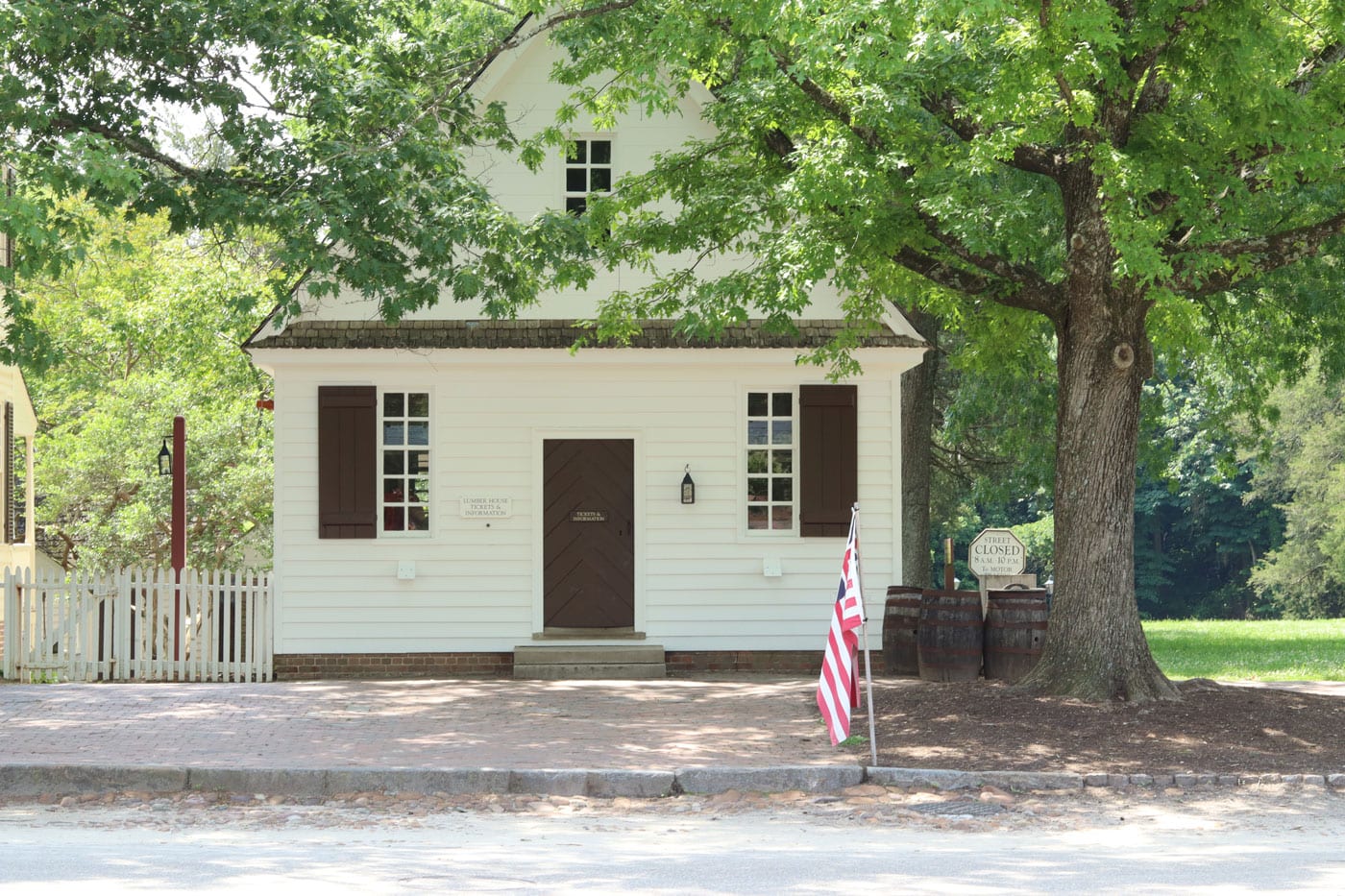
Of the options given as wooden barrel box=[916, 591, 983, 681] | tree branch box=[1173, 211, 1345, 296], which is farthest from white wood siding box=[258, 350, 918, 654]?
tree branch box=[1173, 211, 1345, 296]

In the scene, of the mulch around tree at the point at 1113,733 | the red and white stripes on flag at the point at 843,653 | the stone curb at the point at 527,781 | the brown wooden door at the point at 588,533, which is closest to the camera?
the stone curb at the point at 527,781

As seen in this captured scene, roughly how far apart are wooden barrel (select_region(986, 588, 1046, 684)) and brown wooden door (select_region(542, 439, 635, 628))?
12.7 ft

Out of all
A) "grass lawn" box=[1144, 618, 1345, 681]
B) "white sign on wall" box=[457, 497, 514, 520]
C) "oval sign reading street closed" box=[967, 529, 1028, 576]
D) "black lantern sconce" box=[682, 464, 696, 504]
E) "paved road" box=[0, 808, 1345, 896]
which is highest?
"black lantern sconce" box=[682, 464, 696, 504]

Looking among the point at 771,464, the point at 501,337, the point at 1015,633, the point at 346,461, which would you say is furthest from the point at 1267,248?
the point at 346,461

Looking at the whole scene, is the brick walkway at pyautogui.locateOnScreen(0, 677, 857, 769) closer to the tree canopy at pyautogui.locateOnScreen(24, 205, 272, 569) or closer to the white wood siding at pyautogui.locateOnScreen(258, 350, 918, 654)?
the white wood siding at pyautogui.locateOnScreen(258, 350, 918, 654)

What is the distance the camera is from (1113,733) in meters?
10.6

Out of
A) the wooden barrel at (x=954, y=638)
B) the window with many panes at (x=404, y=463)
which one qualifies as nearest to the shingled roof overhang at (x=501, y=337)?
Result: the window with many panes at (x=404, y=463)

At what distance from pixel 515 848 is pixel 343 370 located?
28.2 ft

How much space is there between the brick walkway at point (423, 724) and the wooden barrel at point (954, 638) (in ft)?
4.29

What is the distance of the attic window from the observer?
1595cm

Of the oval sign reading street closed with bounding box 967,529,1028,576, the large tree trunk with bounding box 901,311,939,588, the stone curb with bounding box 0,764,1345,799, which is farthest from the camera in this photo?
the large tree trunk with bounding box 901,311,939,588

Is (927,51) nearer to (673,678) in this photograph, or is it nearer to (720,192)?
(720,192)

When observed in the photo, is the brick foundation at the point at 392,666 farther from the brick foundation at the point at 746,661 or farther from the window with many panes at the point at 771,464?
the window with many panes at the point at 771,464

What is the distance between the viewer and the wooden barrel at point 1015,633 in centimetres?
1380
